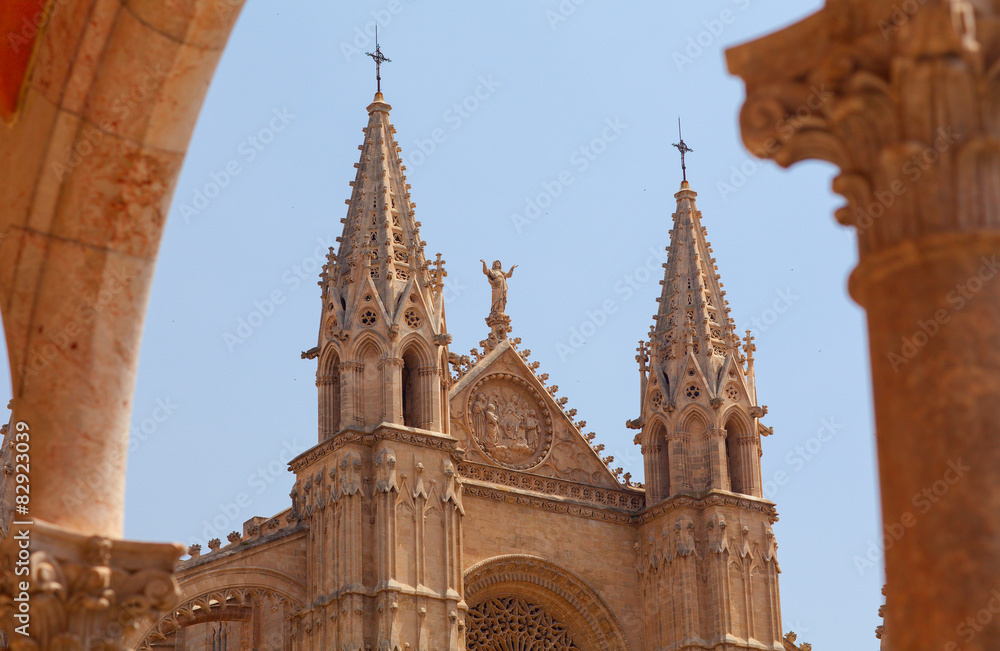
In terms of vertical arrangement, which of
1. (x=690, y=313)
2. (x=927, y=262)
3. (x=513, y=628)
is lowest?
(x=927, y=262)

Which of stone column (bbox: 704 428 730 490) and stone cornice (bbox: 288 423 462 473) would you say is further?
stone column (bbox: 704 428 730 490)

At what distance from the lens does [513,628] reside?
27547 millimetres

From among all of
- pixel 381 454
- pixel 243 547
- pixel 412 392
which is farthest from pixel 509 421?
pixel 243 547

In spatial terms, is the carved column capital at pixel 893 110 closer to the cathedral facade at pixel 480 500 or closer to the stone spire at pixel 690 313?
the cathedral facade at pixel 480 500

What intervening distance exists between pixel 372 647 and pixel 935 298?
→ 65.8 ft

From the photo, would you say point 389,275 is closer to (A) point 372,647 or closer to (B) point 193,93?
(A) point 372,647

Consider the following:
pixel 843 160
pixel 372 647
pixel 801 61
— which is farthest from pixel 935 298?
pixel 372 647

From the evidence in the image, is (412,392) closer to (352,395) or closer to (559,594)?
(352,395)

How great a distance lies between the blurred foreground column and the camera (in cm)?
734

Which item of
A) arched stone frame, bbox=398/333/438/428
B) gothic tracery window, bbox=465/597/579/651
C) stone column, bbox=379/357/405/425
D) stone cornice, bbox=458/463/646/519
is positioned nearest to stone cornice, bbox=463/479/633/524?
stone cornice, bbox=458/463/646/519

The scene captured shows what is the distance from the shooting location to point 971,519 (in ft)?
15.2

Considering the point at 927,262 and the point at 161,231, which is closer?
the point at 927,262

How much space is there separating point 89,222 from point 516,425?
21438 millimetres

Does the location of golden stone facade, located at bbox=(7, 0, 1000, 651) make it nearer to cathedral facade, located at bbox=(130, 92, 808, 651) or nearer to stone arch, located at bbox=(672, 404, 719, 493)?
cathedral facade, located at bbox=(130, 92, 808, 651)
